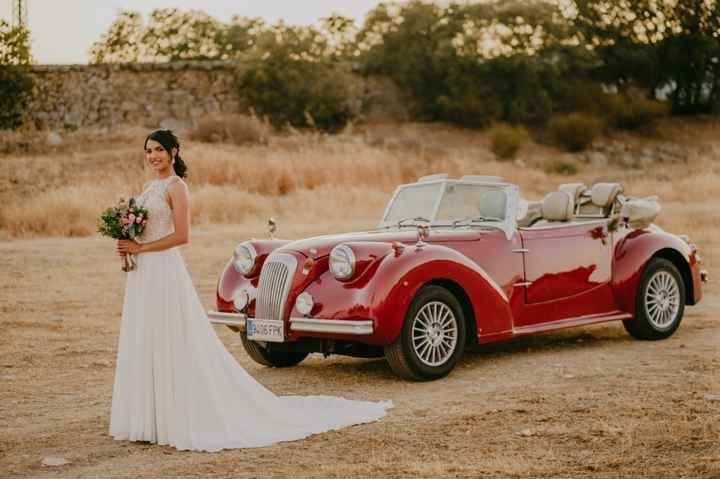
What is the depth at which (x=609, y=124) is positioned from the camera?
4306 cm

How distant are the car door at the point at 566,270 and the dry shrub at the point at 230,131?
22617 mm

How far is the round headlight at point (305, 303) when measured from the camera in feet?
27.7

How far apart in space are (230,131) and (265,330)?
2457 cm

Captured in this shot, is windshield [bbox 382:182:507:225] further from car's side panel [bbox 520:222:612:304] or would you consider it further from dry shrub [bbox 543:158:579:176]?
dry shrub [bbox 543:158:579:176]

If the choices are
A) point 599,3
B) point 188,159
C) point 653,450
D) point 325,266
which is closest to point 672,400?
point 653,450

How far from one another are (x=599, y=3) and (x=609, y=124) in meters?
5.94

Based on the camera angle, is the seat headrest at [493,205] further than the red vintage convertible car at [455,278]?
Yes

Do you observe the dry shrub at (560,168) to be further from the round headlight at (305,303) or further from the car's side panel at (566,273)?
the round headlight at (305,303)

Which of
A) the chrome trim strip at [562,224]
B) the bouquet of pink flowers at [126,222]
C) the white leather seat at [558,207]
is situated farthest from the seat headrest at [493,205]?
the bouquet of pink flowers at [126,222]

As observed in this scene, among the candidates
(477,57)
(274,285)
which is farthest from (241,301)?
(477,57)

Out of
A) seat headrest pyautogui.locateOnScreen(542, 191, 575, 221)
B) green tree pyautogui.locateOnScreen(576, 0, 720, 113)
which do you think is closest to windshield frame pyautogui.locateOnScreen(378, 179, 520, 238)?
seat headrest pyautogui.locateOnScreen(542, 191, 575, 221)

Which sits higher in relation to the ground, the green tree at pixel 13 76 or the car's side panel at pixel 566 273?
the green tree at pixel 13 76

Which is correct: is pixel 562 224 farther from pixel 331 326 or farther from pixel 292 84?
pixel 292 84

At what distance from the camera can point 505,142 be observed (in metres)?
37.4
